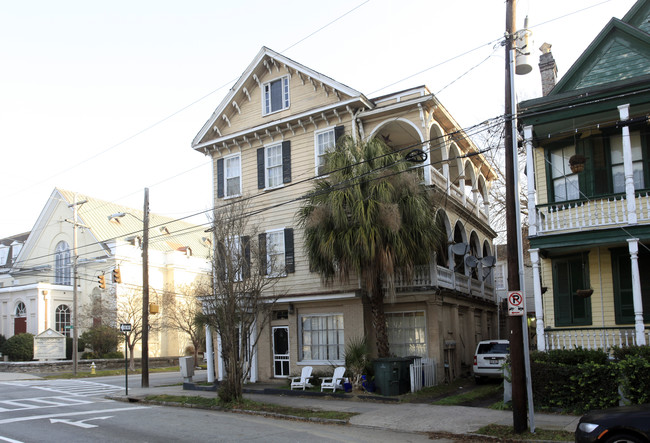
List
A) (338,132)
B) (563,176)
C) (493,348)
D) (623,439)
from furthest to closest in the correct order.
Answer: (338,132)
(493,348)
(563,176)
(623,439)

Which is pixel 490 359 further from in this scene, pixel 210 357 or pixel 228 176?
pixel 228 176

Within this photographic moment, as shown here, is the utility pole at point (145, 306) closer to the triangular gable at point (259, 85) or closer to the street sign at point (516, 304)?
the triangular gable at point (259, 85)

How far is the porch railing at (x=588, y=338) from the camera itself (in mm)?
14617

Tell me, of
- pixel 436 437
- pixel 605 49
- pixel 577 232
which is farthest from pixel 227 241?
pixel 605 49

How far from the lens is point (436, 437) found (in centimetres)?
1180

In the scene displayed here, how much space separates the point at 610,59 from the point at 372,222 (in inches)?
322

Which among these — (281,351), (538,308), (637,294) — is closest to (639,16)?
(637,294)

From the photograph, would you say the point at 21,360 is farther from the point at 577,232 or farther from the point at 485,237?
the point at 577,232

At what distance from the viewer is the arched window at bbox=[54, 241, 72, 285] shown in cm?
4812

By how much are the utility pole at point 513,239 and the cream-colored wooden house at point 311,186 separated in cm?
739

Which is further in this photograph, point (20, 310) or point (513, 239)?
point (20, 310)

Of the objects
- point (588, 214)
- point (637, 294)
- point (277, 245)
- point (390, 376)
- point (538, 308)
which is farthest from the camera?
point (277, 245)

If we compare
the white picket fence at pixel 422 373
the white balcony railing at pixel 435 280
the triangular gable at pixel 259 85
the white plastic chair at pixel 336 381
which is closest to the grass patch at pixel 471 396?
the white picket fence at pixel 422 373

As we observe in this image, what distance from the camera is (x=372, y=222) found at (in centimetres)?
1784
